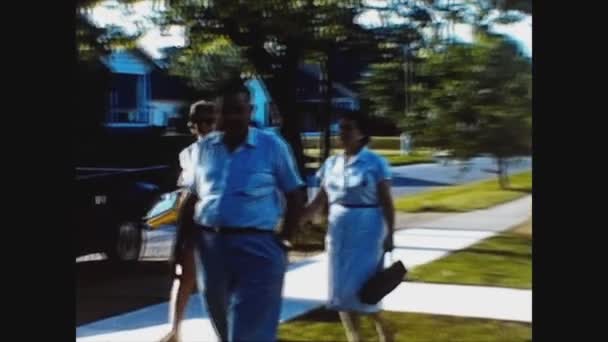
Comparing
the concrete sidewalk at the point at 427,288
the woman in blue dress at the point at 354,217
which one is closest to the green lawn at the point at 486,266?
the concrete sidewalk at the point at 427,288

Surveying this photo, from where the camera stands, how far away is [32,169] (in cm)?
201

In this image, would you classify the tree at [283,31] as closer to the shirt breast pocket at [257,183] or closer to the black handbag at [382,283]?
the shirt breast pocket at [257,183]

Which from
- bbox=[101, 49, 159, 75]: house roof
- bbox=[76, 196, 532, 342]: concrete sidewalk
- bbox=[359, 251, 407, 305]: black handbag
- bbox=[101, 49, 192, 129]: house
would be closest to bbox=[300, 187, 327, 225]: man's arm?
bbox=[76, 196, 532, 342]: concrete sidewalk

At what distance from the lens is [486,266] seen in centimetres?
214

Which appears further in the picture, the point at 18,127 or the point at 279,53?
the point at 279,53

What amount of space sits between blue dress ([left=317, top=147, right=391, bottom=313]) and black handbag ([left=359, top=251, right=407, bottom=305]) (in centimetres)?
2

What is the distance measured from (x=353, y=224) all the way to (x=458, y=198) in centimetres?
27

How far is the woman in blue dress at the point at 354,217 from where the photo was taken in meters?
2.16

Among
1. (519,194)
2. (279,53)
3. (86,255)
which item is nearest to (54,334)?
(86,255)

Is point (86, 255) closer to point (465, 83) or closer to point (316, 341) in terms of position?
point (316, 341)

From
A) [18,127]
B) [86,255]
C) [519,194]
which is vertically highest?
[18,127]

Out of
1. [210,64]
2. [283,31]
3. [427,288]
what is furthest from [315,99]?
[427,288]

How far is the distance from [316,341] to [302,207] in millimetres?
350

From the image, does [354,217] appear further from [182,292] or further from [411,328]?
[182,292]
